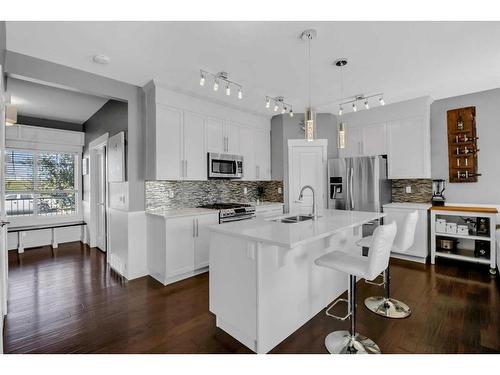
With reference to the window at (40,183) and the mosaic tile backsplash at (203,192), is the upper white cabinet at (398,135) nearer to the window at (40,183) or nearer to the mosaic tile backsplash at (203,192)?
the mosaic tile backsplash at (203,192)

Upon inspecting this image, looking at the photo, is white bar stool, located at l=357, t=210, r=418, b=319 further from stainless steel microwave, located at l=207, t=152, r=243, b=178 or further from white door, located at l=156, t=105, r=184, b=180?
white door, located at l=156, t=105, r=184, b=180

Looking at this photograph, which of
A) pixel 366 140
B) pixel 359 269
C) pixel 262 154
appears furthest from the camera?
pixel 262 154

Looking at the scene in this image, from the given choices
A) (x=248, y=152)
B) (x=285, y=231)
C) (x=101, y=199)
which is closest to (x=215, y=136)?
(x=248, y=152)

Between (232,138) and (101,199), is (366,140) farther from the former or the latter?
(101,199)

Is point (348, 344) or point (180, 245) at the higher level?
point (180, 245)

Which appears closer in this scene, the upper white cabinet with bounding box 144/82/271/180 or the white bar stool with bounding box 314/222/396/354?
the white bar stool with bounding box 314/222/396/354

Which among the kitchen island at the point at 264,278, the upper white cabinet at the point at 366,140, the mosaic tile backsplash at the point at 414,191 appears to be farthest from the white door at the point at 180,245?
the mosaic tile backsplash at the point at 414,191

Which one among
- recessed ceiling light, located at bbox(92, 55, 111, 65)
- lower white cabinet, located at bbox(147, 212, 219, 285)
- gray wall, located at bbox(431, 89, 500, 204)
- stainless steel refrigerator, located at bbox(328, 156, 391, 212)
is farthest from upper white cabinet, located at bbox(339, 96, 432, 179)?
recessed ceiling light, located at bbox(92, 55, 111, 65)

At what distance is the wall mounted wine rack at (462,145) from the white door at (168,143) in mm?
4300

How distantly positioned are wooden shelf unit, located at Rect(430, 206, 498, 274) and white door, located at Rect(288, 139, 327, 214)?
68.8 inches

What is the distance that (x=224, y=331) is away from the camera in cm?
216

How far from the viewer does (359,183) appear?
14.4 ft

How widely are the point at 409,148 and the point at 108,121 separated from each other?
5.02 metres

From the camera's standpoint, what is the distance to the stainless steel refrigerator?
4.24 metres
